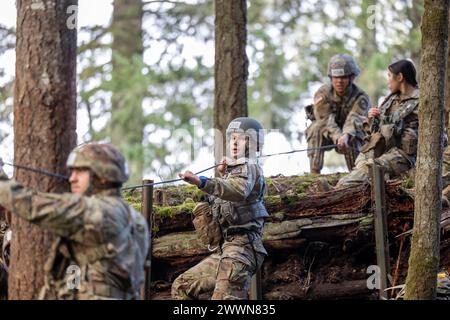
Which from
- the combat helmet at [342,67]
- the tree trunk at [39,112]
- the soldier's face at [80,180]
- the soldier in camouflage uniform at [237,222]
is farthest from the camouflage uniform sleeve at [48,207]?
the combat helmet at [342,67]

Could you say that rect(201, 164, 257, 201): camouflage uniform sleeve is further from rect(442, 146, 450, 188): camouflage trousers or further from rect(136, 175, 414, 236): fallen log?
rect(442, 146, 450, 188): camouflage trousers

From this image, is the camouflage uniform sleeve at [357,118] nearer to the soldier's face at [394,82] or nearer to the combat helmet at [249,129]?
the soldier's face at [394,82]

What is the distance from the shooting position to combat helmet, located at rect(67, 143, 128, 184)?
26.7 ft

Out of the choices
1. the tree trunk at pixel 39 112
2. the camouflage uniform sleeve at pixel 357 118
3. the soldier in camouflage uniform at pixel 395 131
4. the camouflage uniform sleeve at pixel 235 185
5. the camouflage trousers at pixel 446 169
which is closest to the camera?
the tree trunk at pixel 39 112

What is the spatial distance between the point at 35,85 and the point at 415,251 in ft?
14.6

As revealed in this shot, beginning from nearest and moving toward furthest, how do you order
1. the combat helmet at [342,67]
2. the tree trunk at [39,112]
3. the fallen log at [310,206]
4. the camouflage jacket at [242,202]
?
the tree trunk at [39,112] → the camouflage jacket at [242,202] → the fallen log at [310,206] → the combat helmet at [342,67]

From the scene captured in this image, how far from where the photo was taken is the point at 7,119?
24.2 meters

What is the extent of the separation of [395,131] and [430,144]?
9.67 ft

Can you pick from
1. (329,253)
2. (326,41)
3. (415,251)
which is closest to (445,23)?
(415,251)

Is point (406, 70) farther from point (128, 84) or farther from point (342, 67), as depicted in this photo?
point (128, 84)

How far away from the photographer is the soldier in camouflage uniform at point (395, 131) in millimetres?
14297

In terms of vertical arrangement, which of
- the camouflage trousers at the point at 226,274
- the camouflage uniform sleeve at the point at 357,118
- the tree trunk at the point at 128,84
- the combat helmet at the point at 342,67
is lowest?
the camouflage trousers at the point at 226,274

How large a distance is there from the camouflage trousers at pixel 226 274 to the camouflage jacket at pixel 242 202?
0.14 metres

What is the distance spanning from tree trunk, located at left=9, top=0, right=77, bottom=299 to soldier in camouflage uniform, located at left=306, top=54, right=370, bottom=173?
6.90 meters
